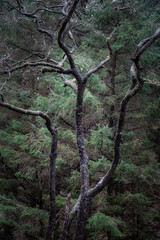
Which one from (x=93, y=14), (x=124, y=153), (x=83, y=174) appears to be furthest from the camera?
(x=93, y=14)

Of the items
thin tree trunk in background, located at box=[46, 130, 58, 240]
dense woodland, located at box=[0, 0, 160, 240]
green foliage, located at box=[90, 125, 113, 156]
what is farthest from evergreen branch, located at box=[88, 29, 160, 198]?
green foliage, located at box=[90, 125, 113, 156]

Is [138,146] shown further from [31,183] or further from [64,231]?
[31,183]

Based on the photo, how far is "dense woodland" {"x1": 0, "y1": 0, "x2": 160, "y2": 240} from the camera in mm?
Result: 4492

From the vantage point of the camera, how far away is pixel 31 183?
802 cm

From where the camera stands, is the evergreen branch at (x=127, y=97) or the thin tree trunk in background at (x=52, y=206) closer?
the evergreen branch at (x=127, y=97)

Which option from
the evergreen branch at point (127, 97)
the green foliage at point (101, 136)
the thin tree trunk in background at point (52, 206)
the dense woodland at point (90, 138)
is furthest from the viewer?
the green foliage at point (101, 136)

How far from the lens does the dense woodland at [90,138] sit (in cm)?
449

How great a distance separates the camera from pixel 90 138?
605 centimetres

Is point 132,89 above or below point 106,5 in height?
below

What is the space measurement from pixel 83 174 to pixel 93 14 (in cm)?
571

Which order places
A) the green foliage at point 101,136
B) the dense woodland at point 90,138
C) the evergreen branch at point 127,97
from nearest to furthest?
the evergreen branch at point 127,97, the dense woodland at point 90,138, the green foliage at point 101,136

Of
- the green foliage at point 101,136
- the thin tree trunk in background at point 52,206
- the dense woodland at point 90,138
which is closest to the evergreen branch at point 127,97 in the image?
the dense woodland at point 90,138

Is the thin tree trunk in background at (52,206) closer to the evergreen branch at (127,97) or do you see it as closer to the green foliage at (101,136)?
the evergreen branch at (127,97)

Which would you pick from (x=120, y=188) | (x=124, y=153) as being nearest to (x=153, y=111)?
(x=124, y=153)
